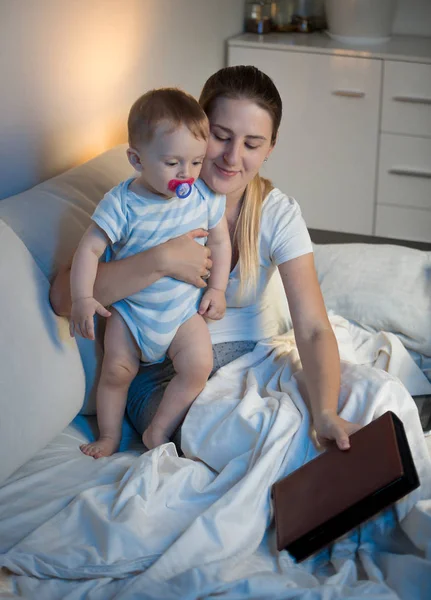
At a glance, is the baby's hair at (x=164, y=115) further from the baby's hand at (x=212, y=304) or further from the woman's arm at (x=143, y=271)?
the baby's hand at (x=212, y=304)

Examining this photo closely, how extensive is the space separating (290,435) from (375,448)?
196mm

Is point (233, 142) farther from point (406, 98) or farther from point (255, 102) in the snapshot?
point (406, 98)

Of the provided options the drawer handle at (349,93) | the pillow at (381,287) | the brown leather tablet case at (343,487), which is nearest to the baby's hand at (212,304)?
the brown leather tablet case at (343,487)

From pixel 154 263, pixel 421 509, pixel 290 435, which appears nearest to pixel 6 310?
pixel 154 263

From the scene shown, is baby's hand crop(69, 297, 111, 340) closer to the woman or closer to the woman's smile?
the woman

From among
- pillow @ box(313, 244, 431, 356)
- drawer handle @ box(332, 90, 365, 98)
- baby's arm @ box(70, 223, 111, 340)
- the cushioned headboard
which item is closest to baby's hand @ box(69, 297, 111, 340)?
baby's arm @ box(70, 223, 111, 340)

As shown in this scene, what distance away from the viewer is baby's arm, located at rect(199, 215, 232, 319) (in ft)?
5.52

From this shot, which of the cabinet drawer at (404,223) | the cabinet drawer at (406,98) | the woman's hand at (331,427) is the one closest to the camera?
the woman's hand at (331,427)

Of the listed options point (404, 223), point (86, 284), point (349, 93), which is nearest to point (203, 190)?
point (86, 284)

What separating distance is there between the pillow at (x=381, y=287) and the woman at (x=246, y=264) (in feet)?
1.37

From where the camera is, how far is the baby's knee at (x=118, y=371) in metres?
1.67

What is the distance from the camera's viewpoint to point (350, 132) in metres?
3.30

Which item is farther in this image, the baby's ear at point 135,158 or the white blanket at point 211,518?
the baby's ear at point 135,158

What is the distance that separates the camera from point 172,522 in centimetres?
140
